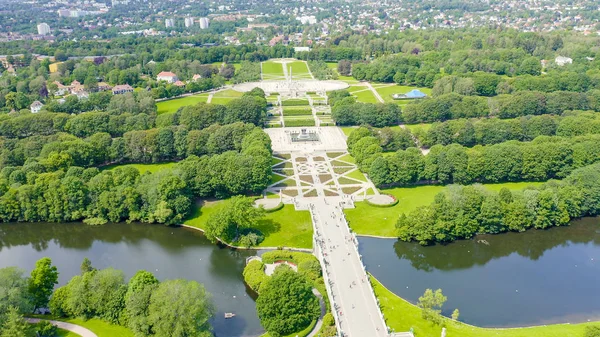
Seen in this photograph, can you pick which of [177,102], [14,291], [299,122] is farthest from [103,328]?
[177,102]

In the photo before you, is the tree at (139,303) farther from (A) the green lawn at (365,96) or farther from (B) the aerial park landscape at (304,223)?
(A) the green lawn at (365,96)

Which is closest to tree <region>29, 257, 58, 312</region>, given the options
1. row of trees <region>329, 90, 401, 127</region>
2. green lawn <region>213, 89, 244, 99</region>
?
row of trees <region>329, 90, 401, 127</region>

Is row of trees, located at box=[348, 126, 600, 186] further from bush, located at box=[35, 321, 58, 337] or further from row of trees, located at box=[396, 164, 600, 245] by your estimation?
bush, located at box=[35, 321, 58, 337]

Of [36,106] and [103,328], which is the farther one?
[36,106]

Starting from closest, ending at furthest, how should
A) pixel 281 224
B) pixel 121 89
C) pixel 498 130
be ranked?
pixel 281 224 < pixel 498 130 < pixel 121 89

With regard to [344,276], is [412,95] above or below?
above

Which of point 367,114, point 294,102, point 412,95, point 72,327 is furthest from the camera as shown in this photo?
point 412,95

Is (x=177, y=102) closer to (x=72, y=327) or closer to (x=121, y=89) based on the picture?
(x=121, y=89)

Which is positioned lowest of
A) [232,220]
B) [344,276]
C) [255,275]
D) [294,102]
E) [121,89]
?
[255,275]
